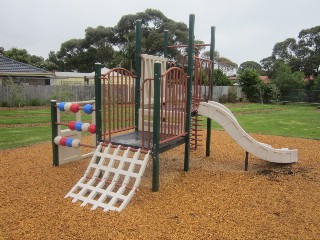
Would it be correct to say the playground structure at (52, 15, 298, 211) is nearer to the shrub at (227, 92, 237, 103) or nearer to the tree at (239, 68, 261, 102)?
the shrub at (227, 92, 237, 103)

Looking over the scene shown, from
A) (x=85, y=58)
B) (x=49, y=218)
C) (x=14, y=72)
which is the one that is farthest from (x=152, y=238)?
(x=85, y=58)

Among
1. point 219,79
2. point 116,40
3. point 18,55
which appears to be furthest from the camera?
point 116,40

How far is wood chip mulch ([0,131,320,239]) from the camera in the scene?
329 centimetres

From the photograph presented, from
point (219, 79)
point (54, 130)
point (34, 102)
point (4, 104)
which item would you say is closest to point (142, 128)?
point (54, 130)

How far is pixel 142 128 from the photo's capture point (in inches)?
169

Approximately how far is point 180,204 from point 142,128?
3.91ft

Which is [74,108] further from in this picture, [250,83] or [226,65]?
[226,65]

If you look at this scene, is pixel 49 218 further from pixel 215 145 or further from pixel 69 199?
pixel 215 145

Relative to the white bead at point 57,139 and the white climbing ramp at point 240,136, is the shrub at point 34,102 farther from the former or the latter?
the white climbing ramp at point 240,136

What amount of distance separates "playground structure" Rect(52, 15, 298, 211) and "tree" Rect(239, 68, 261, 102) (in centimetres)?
2426

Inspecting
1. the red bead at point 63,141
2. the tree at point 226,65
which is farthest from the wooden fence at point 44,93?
the tree at point 226,65

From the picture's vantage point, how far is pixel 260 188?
4.80 metres

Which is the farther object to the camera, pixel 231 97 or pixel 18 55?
pixel 18 55

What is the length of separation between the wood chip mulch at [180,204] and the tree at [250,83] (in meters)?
23.9
